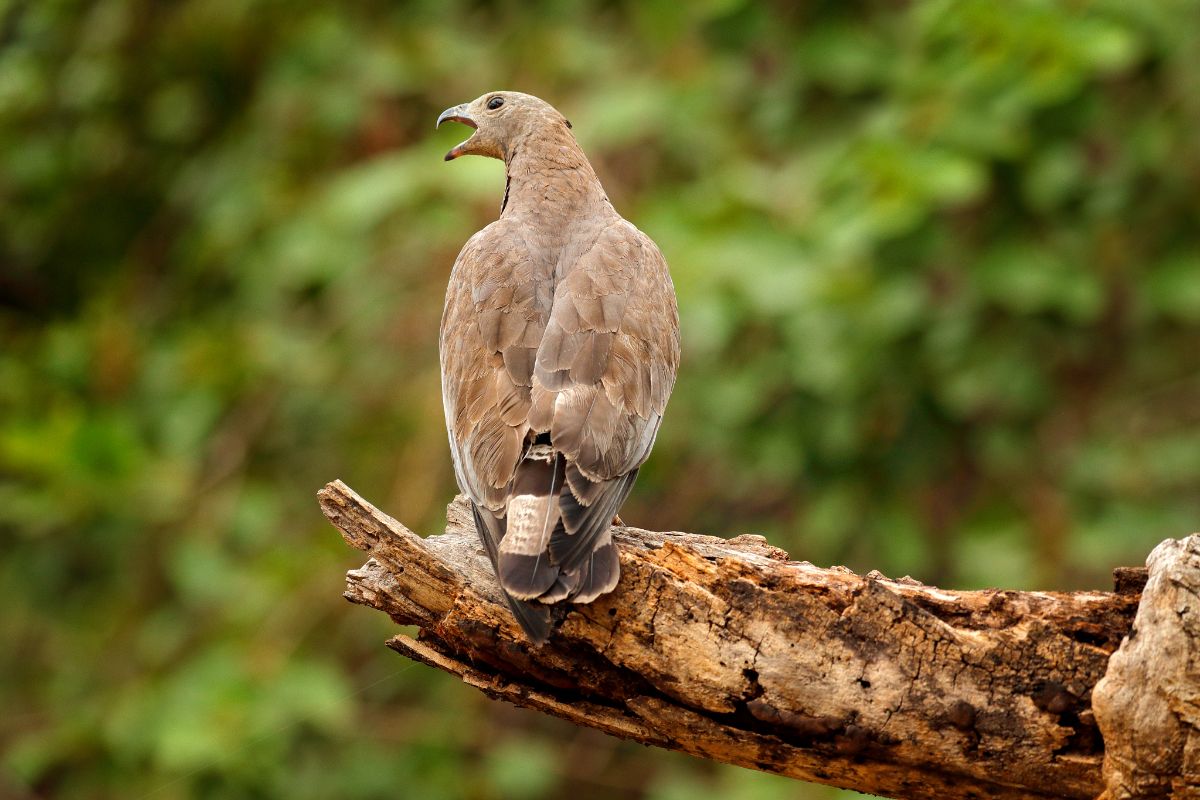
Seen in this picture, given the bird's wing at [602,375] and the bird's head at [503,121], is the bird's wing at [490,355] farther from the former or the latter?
the bird's head at [503,121]

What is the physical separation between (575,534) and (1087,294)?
3.79m

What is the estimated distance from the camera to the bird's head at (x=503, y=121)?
16.5 ft

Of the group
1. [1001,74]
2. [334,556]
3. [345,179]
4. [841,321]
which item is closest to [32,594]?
[334,556]

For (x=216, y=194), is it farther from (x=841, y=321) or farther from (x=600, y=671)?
(x=600, y=671)

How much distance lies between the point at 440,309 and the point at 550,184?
2.40m

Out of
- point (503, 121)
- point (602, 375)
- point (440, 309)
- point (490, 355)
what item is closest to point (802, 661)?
point (602, 375)

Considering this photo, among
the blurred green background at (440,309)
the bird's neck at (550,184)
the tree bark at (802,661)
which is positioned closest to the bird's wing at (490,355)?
the bird's neck at (550,184)

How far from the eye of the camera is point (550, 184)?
4746mm

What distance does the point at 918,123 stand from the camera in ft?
19.4

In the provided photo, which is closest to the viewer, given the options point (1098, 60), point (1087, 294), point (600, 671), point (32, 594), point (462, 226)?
point (600, 671)

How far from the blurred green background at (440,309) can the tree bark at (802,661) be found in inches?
110

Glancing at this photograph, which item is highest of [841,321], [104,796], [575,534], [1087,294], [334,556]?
[1087,294]

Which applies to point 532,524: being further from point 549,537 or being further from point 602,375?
point 602,375

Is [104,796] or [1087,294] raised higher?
[1087,294]
